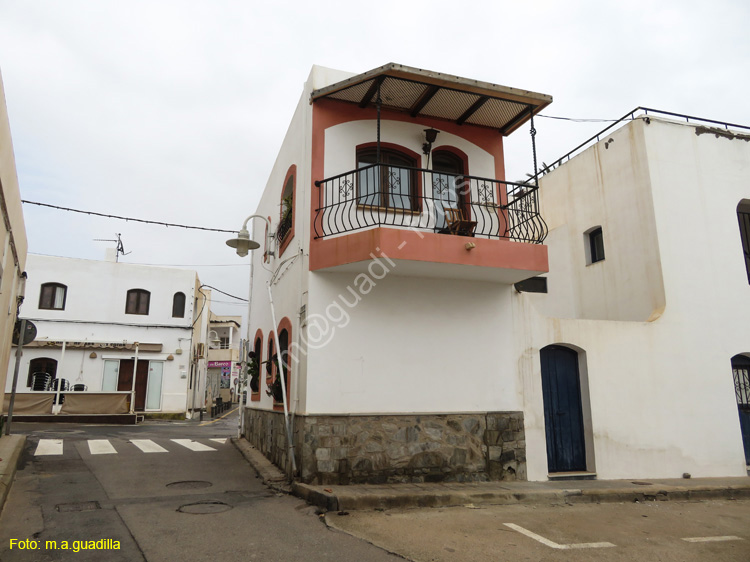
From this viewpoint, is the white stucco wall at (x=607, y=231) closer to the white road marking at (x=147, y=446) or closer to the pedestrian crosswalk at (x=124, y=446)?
the pedestrian crosswalk at (x=124, y=446)

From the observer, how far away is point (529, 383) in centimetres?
938

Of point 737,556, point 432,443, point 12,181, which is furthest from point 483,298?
point 12,181

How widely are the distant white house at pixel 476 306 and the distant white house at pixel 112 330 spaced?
15.2 m

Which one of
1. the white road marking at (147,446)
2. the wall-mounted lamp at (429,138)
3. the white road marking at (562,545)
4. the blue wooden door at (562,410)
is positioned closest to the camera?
the white road marking at (562,545)

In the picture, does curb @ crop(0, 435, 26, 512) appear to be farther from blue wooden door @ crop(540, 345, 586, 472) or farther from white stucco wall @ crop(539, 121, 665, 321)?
white stucco wall @ crop(539, 121, 665, 321)

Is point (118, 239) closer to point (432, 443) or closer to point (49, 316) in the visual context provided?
point (49, 316)

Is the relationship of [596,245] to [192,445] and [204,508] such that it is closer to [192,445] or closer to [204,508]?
[204,508]

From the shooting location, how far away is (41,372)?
76.1 ft

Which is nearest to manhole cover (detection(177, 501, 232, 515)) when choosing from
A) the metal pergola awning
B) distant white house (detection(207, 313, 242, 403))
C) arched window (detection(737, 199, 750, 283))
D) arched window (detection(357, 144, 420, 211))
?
arched window (detection(357, 144, 420, 211))

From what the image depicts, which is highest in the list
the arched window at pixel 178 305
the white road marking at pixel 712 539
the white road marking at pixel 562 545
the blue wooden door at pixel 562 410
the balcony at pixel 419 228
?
the arched window at pixel 178 305

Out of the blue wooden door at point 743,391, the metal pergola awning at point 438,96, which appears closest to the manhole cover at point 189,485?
the metal pergola awning at point 438,96

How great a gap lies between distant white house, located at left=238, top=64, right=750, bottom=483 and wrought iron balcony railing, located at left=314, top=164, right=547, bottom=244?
0.05 m

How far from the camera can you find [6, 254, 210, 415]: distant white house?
23438 mm

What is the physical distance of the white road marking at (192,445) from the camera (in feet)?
40.4
